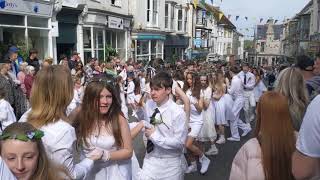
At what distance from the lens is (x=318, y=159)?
230cm

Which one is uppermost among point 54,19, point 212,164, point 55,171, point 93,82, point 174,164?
point 54,19

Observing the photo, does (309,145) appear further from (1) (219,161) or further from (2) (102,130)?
(1) (219,161)

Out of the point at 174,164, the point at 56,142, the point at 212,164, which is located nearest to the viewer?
the point at 56,142

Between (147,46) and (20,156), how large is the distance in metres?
27.1

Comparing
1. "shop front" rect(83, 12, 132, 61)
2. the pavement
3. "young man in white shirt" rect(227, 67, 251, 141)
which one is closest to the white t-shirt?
the pavement

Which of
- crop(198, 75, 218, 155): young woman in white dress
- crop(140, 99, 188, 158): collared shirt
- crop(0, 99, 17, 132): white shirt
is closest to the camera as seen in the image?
crop(140, 99, 188, 158): collared shirt

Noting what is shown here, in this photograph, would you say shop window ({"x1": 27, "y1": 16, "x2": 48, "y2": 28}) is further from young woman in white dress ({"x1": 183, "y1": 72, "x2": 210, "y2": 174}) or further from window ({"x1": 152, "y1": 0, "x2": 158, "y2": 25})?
window ({"x1": 152, "y1": 0, "x2": 158, "y2": 25})

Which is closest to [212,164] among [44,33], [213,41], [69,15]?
[44,33]

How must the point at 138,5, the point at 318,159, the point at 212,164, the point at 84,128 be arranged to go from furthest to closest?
the point at 138,5
the point at 212,164
the point at 84,128
the point at 318,159

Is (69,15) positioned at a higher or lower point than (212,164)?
higher

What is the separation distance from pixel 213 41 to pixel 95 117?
57.8 meters

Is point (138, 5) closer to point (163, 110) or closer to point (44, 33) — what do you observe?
point (44, 33)

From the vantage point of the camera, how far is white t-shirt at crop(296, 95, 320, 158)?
2225 millimetres

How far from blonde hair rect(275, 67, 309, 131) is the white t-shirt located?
1.65 m
